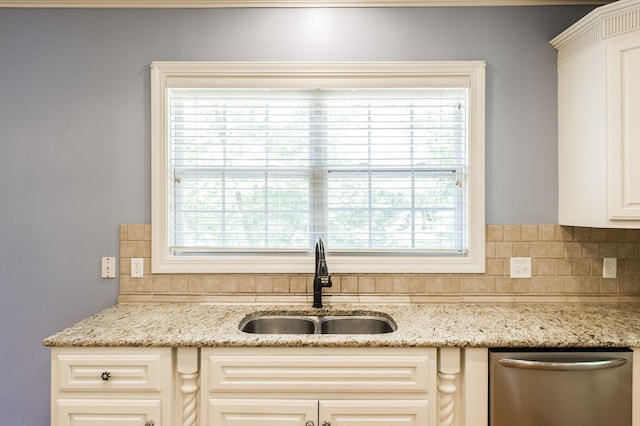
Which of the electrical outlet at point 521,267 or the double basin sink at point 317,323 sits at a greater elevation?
the electrical outlet at point 521,267

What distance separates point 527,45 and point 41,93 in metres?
2.69

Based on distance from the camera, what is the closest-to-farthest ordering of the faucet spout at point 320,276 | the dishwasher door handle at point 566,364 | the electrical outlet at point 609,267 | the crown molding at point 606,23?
the dishwasher door handle at point 566,364 < the crown molding at point 606,23 < the faucet spout at point 320,276 < the electrical outlet at point 609,267

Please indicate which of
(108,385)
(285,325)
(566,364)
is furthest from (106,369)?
(566,364)

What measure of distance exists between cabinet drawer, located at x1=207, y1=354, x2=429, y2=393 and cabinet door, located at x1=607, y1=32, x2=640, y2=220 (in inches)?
44.9

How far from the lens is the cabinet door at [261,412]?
57.8 inches

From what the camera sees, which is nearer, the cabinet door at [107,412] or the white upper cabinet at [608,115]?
the cabinet door at [107,412]

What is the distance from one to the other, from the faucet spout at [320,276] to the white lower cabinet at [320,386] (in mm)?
424

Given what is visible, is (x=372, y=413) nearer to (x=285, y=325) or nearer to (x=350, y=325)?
(x=350, y=325)

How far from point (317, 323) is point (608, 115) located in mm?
1674

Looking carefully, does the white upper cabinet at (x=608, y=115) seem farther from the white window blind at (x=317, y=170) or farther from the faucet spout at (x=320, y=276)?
the faucet spout at (x=320, y=276)

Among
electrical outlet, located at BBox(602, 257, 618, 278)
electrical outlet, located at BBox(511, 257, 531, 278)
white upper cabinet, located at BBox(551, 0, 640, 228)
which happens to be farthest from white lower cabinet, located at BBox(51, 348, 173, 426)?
electrical outlet, located at BBox(602, 257, 618, 278)

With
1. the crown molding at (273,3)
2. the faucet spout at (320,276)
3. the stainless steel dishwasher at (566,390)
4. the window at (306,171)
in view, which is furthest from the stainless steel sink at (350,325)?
the crown molding at (273,3)

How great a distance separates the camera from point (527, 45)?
2.04 meters

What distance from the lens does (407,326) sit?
1631mm
